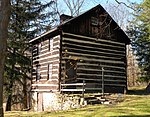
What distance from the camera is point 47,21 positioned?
31.9m

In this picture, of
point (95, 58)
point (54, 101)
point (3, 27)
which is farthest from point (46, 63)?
point (3, 27)

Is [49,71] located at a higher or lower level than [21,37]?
lower

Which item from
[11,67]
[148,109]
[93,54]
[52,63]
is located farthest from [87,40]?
[148,109]

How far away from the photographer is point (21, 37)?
2873 cm

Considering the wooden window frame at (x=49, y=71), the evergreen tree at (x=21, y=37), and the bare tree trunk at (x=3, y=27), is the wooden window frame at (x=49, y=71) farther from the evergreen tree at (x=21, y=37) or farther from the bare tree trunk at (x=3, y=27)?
the bare tree trunk at (x=3, y=27)

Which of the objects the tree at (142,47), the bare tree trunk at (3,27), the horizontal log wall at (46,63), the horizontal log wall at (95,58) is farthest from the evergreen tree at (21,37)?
the bare tree trunk at (3,27)

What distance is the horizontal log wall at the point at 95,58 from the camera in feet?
71.8

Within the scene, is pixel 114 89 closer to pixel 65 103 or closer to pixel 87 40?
pixel 87 40

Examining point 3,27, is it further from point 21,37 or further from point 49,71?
point 21,37

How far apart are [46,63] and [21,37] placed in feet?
20.8

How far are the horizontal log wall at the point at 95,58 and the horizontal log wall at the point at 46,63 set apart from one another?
2.54 feet

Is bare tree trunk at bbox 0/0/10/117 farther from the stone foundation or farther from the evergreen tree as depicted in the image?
the evergreen tree

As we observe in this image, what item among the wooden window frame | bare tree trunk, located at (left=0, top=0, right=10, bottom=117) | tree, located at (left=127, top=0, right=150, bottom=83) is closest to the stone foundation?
the wooden window frame

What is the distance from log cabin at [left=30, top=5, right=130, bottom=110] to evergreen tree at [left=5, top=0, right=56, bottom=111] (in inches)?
101
